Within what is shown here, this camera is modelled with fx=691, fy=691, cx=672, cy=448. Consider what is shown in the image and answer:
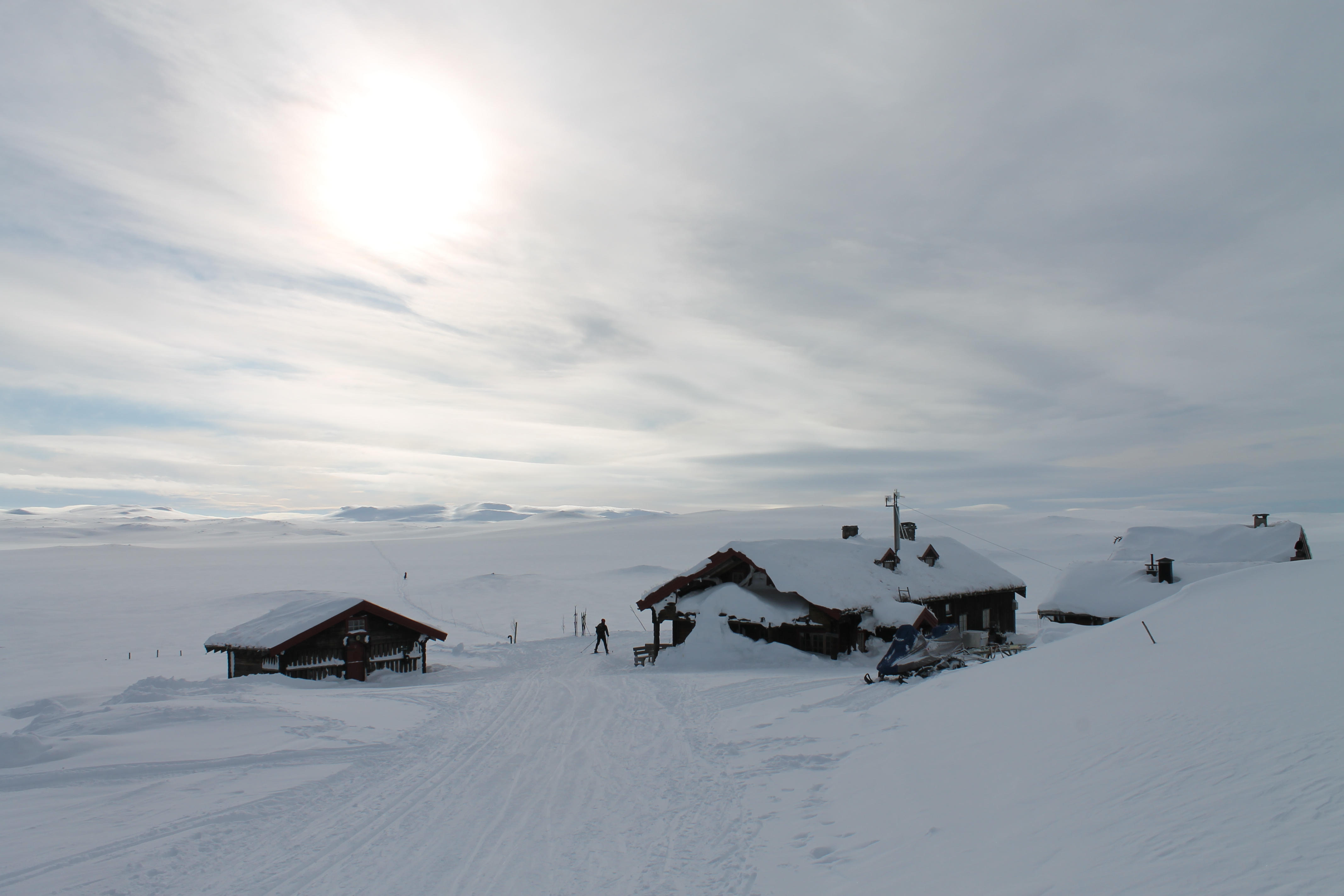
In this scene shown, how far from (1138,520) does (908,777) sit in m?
148

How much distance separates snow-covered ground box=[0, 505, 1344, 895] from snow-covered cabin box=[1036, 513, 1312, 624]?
58.8 feet

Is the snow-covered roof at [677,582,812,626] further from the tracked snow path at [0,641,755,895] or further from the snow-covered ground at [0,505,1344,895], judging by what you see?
the tracked snow path at [0,641,755,895]

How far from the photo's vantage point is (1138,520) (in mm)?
130625

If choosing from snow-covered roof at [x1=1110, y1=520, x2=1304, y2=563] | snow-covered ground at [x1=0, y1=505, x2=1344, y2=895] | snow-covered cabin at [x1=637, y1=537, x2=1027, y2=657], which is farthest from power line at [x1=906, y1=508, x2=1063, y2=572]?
snow-covered ground at [x1=0, y1=505, x2=1344, y2=895]

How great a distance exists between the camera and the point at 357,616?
27.1 m

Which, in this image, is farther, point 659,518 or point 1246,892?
point 659,518

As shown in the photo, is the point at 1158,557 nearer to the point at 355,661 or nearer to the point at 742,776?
the point at 742,776

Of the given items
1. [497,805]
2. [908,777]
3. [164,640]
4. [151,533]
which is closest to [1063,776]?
[908,777]

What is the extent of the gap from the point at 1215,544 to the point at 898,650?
110 ft

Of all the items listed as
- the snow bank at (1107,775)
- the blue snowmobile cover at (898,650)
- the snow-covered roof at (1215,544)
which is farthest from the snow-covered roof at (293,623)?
the snow-covered roof at (1215,544)

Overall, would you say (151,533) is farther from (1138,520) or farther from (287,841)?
(1138,520)

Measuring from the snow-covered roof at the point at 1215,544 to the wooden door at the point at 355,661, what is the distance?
39.0 m

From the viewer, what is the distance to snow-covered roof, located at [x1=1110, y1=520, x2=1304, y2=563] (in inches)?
1502

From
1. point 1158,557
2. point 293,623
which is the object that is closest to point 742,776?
point 293,623
